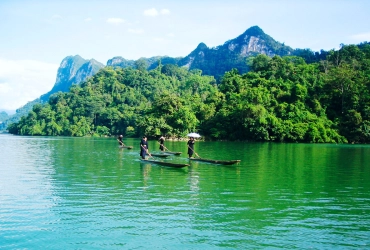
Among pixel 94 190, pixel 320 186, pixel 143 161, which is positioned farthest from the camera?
pixel 143 161

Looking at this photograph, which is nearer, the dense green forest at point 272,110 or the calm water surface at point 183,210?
the calm water surface at point 183,210

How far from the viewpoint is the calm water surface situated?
30.0 feet

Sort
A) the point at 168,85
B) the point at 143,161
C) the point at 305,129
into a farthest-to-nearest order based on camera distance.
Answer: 1. the point at 168,85
2. the point at 305,129
3. the point at 143,161

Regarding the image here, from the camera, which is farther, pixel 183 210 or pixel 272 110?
pixel 272 110

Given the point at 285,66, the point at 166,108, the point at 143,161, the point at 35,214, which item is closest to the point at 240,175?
the point at 143,161

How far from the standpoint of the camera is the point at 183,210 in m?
12.1

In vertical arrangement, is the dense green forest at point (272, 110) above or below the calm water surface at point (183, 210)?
above

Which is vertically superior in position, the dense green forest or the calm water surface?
the dense green forest

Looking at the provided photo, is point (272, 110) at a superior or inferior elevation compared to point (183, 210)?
superior

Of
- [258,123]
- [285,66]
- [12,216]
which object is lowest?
[12,216]

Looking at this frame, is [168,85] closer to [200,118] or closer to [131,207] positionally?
[200,118]

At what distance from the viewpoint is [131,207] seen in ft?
40.9

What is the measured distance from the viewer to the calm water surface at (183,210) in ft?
30.0

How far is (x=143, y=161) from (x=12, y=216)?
48.9 ft
